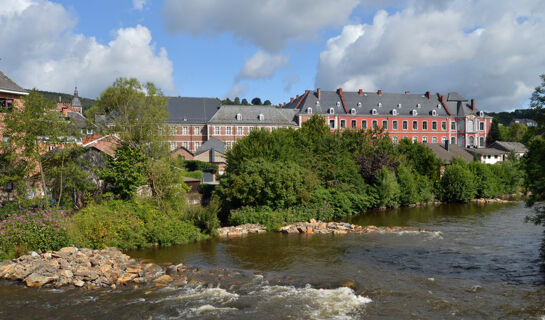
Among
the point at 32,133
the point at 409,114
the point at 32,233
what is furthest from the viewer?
the point at 409,114

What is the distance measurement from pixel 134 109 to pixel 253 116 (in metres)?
43.2

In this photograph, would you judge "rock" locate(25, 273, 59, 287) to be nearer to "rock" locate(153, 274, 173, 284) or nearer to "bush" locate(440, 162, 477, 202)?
"rock" locate(153, 274, 173, 284)

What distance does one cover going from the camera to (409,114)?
74438 mm

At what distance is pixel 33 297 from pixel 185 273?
559 centimetres

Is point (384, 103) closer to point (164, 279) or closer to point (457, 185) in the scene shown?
point (457, 185)

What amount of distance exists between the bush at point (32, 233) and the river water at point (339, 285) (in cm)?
311

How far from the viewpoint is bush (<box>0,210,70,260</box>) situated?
18.1m

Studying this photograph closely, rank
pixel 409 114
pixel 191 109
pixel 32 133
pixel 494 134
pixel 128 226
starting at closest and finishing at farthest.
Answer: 1. pixel 32 133
2. pixel 128 226
3. pixel 191 109
4. pixel 409 114
5. pixel 494 134

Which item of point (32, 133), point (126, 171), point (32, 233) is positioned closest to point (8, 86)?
point (32, 133)

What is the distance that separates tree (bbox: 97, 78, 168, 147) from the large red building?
153ft

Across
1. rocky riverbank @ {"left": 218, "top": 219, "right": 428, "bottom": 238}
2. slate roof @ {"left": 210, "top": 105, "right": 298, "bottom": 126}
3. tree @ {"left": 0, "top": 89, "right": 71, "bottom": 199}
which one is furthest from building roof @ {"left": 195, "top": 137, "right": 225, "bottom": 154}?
tree @ {"left": 0, "top": 89, "right": 71, "bottom": 199}

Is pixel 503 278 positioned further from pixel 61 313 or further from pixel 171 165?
pixel 171 165

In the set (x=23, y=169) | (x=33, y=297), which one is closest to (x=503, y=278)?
(x=33, y=297)

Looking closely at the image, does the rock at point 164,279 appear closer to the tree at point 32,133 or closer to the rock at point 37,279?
the rock at point 37,279
